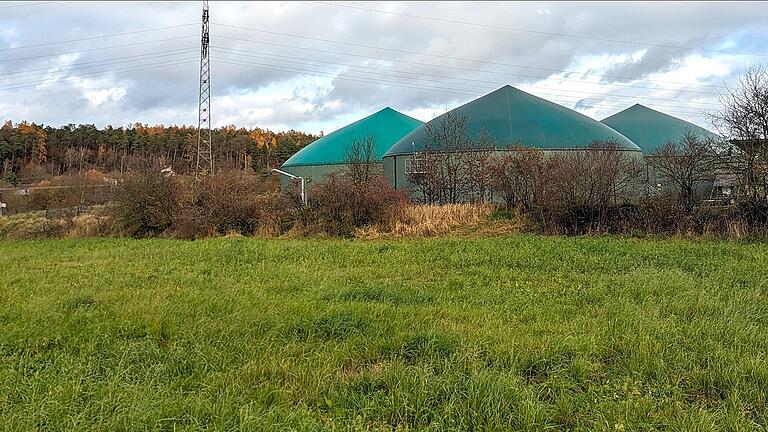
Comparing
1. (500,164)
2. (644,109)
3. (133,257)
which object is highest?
(644,109)

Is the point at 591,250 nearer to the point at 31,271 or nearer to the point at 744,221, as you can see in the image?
the point at 744,221

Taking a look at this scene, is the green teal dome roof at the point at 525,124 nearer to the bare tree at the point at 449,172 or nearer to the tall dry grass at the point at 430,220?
the bare tree at the point at 449,172

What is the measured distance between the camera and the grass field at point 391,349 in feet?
11.0

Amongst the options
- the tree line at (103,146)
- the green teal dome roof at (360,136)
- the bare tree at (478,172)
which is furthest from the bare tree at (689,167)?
the tree line at (103,146)

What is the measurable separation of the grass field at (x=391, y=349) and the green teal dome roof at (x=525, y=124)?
49.0 feet

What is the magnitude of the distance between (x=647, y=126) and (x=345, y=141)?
18.8 meters

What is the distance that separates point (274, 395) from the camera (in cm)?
366

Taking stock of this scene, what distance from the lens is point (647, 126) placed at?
33.0m

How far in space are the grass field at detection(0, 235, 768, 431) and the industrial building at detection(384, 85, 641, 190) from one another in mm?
14929

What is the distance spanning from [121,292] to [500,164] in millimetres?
12809

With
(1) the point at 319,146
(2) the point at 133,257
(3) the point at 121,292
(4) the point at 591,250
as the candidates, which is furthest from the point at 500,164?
(1) the point at 319,146

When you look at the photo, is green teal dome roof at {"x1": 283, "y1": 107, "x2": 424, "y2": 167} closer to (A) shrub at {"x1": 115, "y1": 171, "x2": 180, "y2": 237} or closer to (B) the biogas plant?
(B) the biogas plant

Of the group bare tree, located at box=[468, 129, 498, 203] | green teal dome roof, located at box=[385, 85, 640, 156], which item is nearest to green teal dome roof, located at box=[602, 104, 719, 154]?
green teal dome roof, located at box=[385, 85, 640, 156]

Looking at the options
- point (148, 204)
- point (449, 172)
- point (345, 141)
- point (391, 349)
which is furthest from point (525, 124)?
point (391, 349)
